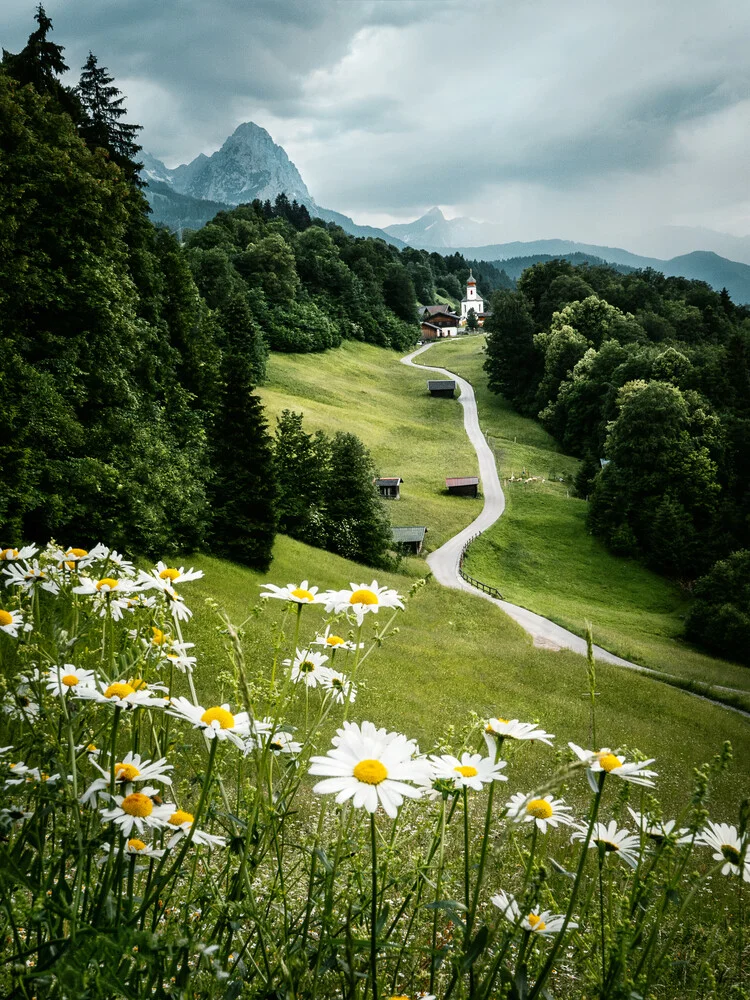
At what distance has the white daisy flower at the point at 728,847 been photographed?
1.88 metres

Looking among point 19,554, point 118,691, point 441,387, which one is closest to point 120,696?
point 118,691

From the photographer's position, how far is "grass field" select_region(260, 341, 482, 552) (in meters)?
50.3

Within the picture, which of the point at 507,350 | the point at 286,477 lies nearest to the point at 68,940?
the point at 286,477

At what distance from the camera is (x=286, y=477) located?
3559 centimetres

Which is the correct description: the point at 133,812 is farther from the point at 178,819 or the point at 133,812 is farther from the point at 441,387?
the point at 441,387

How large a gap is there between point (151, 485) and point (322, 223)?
448 ft

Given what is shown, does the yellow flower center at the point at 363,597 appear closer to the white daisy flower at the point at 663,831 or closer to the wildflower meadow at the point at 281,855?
the wildflower meadow at the point at 281,855

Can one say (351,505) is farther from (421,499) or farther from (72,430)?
(72,430)

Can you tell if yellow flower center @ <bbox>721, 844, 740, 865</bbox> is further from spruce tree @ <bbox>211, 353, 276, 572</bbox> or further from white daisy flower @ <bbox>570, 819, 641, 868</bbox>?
spruce tree @ <bbox>211, 353, 276, 572</bbox>

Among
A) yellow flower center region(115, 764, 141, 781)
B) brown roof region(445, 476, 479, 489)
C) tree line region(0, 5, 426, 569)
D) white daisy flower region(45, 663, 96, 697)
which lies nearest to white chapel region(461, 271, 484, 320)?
brown roof region(445, 476, 479, 489)

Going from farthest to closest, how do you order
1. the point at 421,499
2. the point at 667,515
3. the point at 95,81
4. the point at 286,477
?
1. the point at 421,499
2. the point at 667,515
3. the point at 286,477
4. the point at 95,81

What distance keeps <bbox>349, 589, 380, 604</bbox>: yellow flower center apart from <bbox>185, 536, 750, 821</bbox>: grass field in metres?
10.8

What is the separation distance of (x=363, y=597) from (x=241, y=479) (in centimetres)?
2596

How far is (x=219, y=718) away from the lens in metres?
1.91
